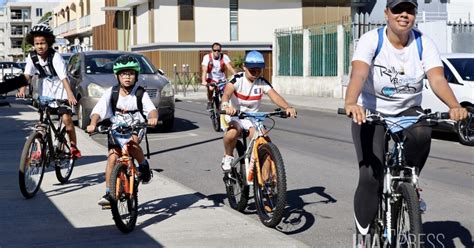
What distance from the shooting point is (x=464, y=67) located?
14.7 meters

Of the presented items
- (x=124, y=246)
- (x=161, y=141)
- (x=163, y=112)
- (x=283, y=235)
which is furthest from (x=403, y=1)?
(x=163, y=112)

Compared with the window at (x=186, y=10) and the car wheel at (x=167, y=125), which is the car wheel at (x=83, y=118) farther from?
the window at (x=186, y=10)

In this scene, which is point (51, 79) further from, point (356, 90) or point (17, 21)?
point (17, 21)

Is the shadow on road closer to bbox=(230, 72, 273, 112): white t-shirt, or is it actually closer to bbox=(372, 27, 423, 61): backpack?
bbox=(372, 27, 423, 61): backpack

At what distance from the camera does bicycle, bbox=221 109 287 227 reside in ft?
21.9

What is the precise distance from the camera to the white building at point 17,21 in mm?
136375

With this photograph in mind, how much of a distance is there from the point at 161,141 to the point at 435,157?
5088mm

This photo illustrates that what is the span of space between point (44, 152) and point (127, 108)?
1.95 m

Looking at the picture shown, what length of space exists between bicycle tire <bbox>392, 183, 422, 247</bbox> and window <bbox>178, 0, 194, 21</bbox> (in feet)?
144

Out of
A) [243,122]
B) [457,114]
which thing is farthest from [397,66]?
[243,122]

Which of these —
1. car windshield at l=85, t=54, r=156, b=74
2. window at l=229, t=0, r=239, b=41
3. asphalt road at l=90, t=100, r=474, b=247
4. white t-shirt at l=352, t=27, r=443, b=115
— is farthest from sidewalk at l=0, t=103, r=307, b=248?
window at l=229, t=0, r=239, b=41

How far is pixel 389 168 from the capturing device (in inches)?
196

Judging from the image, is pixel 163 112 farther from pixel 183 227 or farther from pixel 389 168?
pixel 389 168

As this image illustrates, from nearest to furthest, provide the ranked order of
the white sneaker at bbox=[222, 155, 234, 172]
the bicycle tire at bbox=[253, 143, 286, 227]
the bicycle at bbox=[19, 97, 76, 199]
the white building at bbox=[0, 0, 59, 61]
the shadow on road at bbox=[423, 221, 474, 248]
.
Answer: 1. the shadow on road at bbox=[423, 221, 474, 248]
2. the bicycle tire at bbox=[253, 143, 286, 227]
3. the white sneaker at bbox=[222, 155, 234, 172]
4. the bicycle at bbox=[19, 97, 76, 199]
5. the white building at bbox=[0, 0, 59, 61]
